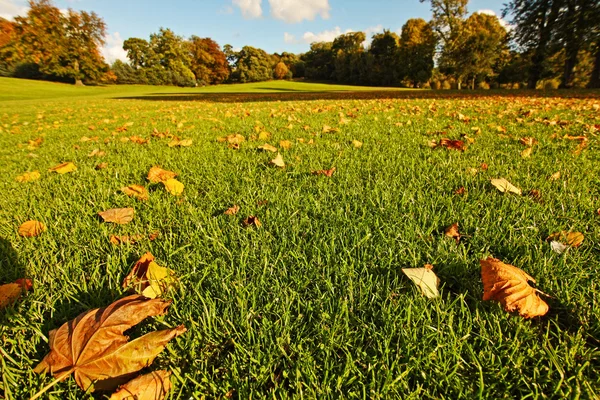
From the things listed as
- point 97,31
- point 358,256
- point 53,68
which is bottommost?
point 358,256

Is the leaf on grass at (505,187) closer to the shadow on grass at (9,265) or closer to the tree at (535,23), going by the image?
the shadow on grass at (9,265)

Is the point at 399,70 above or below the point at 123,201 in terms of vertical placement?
above

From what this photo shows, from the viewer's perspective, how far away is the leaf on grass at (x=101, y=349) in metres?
0.74

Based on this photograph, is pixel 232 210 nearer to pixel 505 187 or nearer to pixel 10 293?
pixel 10 293

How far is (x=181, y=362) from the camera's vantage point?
2.66ft

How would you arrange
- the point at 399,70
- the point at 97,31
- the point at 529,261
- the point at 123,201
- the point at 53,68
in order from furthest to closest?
the point at 399,70 → the point at 97,31 → the point at 53,68 → the point at 123,201 → the point at 529,261

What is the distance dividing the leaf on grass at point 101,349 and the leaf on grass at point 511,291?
0.94 metres

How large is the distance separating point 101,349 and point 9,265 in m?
0.79

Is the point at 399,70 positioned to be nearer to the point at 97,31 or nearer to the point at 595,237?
the point at 97,31

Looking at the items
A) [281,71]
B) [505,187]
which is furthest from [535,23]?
[281,71]

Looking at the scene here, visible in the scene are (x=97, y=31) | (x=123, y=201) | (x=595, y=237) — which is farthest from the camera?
(x=97, y=31)

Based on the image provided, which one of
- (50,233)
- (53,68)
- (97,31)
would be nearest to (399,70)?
(97,31)

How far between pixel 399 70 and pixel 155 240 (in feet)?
174

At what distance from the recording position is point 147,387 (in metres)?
0.73
